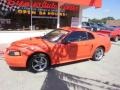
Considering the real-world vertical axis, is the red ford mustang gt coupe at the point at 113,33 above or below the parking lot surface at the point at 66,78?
above

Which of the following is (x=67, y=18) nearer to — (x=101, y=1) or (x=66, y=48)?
(x=101, y=1)

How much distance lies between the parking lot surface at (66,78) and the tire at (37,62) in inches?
7.8

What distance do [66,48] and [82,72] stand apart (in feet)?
3.50

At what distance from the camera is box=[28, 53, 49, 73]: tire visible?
7.18 meters

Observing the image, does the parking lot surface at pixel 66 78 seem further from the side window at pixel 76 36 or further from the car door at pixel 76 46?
the side window at pixel 76 36

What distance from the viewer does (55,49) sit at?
7.57 metres

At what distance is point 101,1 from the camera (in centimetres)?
1680

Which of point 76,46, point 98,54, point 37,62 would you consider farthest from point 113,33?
point 37,62

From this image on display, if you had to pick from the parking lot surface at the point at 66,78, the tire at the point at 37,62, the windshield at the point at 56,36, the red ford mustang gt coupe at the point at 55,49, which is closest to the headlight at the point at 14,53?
the red ford mustang gt coupe at the point at 55,49

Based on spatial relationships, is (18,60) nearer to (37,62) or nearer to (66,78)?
(37,62)

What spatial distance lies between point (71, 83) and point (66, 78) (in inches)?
18.8

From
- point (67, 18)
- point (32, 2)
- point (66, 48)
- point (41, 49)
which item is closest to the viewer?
point (41, 49)

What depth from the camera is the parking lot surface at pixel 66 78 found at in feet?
19.7

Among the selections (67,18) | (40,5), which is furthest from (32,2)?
(67,18)
